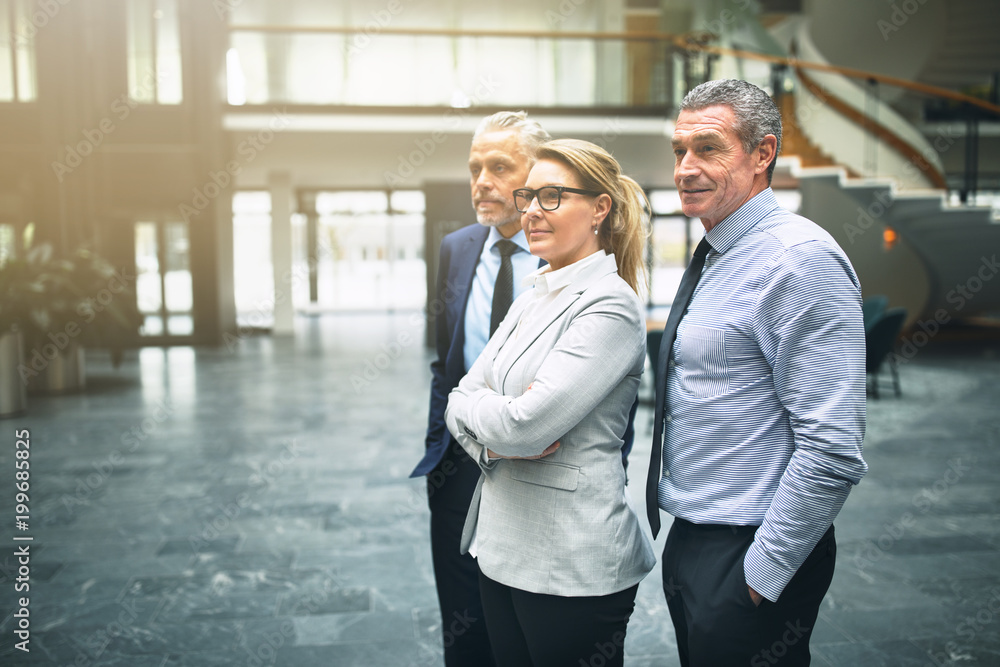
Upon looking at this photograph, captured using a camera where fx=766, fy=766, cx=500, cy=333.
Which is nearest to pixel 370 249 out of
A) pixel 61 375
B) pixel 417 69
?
pixel 417 69

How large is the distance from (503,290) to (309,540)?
2.46 meters

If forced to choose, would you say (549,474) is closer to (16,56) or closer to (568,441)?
(568,441)

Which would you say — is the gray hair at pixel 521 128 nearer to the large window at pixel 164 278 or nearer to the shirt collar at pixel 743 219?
the shirt collar at pixel 743 219

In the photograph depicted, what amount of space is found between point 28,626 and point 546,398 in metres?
2.66

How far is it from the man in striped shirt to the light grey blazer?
0.12 m

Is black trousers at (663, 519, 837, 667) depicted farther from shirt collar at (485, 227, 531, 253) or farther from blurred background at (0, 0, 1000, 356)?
blurred background at (0, 0, 1000, 356)

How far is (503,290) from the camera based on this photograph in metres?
2.04

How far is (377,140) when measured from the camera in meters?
12.7

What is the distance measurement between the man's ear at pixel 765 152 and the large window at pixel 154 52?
41.9 feet

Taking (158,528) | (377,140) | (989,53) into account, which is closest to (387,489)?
(158,528)

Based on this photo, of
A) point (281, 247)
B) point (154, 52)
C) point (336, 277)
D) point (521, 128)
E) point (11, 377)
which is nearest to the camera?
point (521, 128)

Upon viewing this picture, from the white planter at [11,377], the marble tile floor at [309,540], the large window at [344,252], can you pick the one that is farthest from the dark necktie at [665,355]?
the large window at [344,252]

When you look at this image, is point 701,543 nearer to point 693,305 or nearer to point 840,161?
point 693,305

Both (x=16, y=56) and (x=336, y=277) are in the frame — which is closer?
(x=16, y=56)
